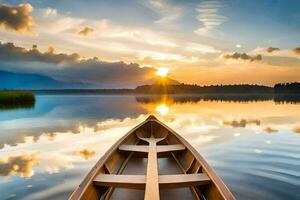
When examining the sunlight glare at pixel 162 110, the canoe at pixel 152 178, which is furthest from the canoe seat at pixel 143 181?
the sunlight glare at pixel 162 110

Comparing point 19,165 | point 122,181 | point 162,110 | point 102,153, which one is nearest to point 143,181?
point 122,181

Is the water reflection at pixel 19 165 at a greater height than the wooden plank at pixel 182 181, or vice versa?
the wooden plank at pixel 182 181

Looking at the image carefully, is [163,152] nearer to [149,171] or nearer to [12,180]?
[149,171]

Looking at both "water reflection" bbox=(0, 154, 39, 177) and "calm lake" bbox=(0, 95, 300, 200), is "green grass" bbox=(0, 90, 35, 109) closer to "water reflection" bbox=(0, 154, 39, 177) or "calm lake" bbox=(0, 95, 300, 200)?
"calm lake" bbox=(0, 95, 300, 200)

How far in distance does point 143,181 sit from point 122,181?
0.31m

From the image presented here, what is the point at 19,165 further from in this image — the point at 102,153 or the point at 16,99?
the point at 16,99

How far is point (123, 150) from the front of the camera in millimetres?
6551

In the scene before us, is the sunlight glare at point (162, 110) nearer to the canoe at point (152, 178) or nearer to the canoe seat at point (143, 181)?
the canoe at point (152, 178)

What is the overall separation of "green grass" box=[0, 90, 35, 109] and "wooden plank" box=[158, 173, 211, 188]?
102 ft

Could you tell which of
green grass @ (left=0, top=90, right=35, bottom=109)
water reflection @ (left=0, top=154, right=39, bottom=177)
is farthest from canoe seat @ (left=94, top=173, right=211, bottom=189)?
green grass @ (left=0, top=90, right=35, bottom=109)

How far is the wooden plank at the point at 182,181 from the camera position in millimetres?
4026

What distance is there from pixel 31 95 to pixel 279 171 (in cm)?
2985

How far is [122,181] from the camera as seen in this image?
406 cm

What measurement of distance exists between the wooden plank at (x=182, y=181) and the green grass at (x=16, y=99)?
102 ft
